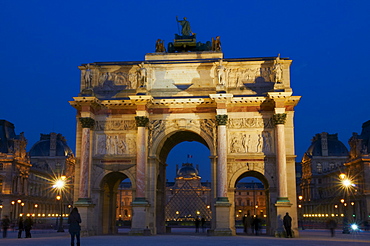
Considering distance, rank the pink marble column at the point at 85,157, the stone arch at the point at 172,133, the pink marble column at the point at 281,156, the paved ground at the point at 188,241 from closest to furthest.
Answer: the paved ground at the point at 188,241
the pink marble column at the point at 281,156
the pink marble column at the point at 85,157
the stone arch at the point at 172,133

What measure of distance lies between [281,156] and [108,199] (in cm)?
1253

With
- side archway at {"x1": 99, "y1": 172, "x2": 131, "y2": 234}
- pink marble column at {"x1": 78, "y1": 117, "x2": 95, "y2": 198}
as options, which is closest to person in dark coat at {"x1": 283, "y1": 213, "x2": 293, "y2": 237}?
side archway at {"x1": 99, "y1": 172, "x2": 131, "y2": 234}

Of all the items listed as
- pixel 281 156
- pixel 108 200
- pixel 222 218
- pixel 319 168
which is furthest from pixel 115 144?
pixel 319 168

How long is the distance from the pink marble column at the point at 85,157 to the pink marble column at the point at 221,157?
8.36 metres

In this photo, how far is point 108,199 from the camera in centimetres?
3209

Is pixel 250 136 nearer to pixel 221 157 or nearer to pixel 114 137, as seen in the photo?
pixel 221 157

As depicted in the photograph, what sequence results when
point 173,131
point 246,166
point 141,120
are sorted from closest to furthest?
1. point 141,120
2. point 246,166
3. point 173,131

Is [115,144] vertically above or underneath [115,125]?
underneath

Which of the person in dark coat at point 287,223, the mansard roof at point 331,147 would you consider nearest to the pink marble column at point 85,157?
the person in dark coat at point 287,223

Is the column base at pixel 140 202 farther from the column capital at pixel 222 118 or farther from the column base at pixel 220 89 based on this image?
the column base at pixel 220 89

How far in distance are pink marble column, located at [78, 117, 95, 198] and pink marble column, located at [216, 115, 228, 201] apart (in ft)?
27.4

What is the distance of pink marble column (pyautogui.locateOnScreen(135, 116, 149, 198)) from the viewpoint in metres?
28.6

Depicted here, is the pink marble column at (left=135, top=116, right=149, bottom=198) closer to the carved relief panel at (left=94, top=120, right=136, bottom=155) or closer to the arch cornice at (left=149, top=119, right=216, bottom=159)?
the arch cornice at (left=149, top=119, right=216, bottom=159)

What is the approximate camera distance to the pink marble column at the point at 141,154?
2862 centimetres
